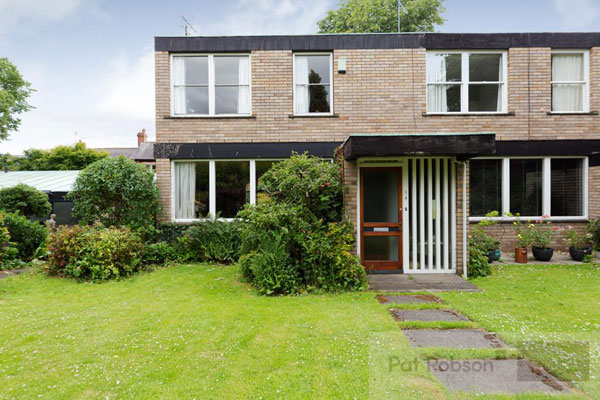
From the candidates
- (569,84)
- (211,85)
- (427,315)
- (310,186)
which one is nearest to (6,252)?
(211,85)

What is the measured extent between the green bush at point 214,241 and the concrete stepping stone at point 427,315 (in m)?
4.85

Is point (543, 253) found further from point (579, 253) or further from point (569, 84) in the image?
point (569, 84)

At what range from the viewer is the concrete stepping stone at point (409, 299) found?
514 centimetres

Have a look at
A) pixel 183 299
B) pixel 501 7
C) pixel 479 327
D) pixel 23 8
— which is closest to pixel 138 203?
pixel 183 299

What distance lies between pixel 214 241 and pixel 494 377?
276 inches

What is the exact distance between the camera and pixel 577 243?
8.41 meters

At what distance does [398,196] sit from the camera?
22.5 ft

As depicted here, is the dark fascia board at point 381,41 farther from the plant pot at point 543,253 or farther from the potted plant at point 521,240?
the plant pot at point 543,253

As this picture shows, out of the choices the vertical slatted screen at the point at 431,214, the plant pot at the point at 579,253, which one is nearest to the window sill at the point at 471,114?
the vertical slatted screen at the point at 431,214

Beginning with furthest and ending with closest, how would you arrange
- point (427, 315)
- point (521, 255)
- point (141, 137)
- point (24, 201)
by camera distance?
point (141, 137) → point (24, 201) → point (521, 255) → point (427, 315)

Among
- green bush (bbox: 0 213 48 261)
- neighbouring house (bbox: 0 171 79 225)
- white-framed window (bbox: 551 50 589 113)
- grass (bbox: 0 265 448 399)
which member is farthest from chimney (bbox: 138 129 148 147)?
white-framed window (bbox: 551 50 589 113)

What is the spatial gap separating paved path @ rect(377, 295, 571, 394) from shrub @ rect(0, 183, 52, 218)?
13.5 metres

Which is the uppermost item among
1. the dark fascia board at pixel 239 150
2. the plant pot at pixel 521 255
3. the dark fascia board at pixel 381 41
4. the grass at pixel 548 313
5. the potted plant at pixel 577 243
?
the dark fascia board at pixel 381 41

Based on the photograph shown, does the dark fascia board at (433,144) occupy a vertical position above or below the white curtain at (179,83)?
below
